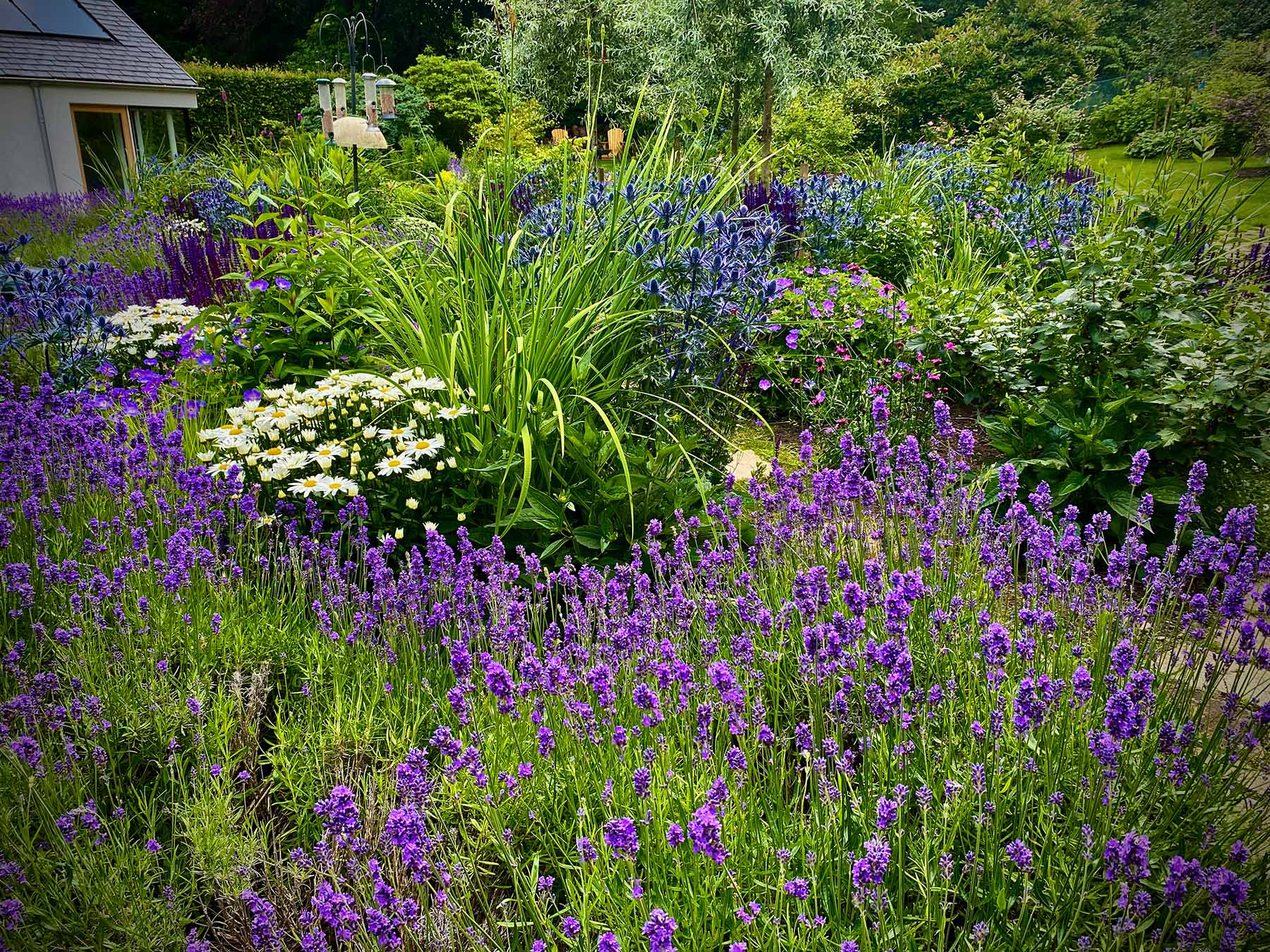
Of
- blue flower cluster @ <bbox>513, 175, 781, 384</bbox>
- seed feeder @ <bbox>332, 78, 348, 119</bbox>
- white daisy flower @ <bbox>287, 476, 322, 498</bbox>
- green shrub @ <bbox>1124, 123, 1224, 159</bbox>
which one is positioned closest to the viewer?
white daisy flower @ <bbox>287, 476, 322, 498</bbox>

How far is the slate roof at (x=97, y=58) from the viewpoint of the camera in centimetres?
312

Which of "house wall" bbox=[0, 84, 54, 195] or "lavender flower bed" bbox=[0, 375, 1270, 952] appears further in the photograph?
"house wall" bbox=[0, 84, 54, 195]

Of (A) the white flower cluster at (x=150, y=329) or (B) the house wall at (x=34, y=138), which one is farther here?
(A) the white flower cluster at (x=150, y=329)

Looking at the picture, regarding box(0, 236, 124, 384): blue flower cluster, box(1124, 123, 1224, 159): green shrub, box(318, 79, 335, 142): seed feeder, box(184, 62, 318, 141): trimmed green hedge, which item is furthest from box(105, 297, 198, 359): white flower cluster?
box(184, 62, 318, 141): trimmed green hedge

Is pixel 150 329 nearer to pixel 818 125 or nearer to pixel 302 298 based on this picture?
pixel 302 298

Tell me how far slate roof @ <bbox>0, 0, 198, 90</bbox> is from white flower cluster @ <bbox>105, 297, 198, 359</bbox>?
121 centimetres

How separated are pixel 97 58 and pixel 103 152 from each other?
410 centimetres

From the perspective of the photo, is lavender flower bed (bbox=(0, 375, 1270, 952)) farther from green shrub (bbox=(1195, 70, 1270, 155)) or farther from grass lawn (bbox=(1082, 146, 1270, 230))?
green shrub (bbox=(1195, 70, 1270, 155))

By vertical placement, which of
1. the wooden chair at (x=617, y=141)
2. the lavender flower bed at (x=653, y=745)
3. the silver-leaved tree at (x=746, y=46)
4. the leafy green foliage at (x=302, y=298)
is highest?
the silver-leaved tree at (x=746, y=46)

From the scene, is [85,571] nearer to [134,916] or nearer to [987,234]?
[134,916]

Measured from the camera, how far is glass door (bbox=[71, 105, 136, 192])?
1030 cm

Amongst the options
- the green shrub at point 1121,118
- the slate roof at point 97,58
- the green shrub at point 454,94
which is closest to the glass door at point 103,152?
the slate roof at point 97,58

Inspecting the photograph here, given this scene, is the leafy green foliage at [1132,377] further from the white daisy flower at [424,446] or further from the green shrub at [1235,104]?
the white daisy flower at [424,446]

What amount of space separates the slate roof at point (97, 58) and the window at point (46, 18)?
5 cm
